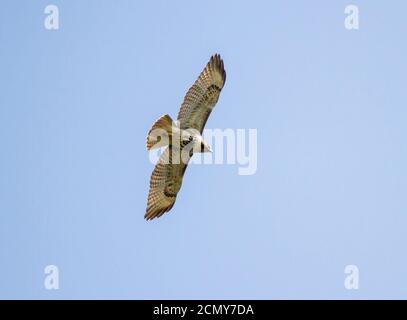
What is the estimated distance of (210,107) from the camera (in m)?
14.8

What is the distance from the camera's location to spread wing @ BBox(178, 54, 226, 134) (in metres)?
14.7

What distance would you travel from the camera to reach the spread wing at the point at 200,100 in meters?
14.7

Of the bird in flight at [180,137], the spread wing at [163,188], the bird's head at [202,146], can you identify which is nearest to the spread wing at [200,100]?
the bird in flight at [180,137]

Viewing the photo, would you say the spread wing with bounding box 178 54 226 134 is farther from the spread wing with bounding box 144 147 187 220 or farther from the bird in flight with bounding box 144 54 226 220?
the spread wing with bounding box 144 147 187 220

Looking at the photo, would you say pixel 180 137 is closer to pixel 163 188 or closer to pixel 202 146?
pixel 202 146

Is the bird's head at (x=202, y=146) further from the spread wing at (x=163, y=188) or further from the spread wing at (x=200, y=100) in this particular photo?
the spread wing at (x=163, y=188)

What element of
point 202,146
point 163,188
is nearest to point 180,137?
point 202,146

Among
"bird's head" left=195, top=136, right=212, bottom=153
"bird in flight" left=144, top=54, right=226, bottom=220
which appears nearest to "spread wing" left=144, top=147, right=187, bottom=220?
"bird in flight" left=144, top=54, right=226, bottom=220
